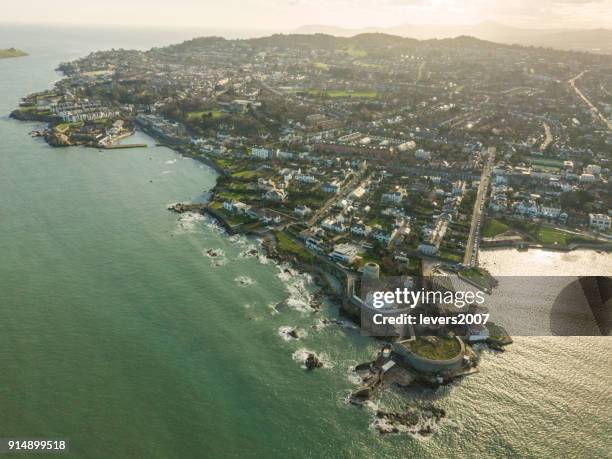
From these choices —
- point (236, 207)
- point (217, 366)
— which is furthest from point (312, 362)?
point (236, 207)

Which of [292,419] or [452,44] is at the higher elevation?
[452,44]

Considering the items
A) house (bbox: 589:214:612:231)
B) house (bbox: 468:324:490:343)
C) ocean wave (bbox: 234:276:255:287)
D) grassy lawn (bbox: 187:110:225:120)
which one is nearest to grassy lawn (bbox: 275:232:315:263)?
ocean wave (bbox: 234:276:255:287)

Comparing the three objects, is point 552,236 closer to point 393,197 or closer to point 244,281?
point 393,197

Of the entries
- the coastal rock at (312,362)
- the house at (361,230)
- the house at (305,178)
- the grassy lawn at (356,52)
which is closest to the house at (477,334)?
the coastal rock at (312,362)

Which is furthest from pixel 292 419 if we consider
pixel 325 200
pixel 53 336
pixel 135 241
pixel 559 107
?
pixel 559 107

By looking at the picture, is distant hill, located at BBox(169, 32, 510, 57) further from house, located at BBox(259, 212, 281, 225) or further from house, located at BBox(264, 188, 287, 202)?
house, located at BBox(259, 212, 281, 225)

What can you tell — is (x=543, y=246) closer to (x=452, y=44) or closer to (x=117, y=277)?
(x=117, y=277)
